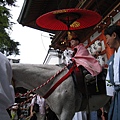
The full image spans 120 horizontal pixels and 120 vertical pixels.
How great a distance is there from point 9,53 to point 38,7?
420 inches

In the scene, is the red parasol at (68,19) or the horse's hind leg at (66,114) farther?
the red parasol at (68,19)

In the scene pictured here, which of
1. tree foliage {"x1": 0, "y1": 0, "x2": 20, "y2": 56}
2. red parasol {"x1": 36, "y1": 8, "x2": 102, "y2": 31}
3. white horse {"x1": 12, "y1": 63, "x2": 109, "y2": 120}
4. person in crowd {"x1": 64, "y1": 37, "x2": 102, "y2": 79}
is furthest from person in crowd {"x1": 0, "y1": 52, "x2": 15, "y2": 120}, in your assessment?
tree foliage {"x1": 0, "y1": 0, "x2": 20, "y2": 56}

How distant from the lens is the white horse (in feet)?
13.4

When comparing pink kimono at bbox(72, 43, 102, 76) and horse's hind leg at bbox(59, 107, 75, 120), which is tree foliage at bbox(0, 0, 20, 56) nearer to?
pink kimono at bbox(72, 43, 102, 76)

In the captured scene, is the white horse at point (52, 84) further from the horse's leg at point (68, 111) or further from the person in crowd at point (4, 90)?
the person in crowd at point (4, 90)

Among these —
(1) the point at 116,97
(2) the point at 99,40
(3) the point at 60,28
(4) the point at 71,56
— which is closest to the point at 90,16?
(3) the point at 60,28

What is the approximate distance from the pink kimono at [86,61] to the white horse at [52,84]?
35 cm

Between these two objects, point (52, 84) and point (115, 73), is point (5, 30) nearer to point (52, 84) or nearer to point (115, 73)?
point (52, 84)

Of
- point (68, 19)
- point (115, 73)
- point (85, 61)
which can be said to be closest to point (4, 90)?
point (115, 73)

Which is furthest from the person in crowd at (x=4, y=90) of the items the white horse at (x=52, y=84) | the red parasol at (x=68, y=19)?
the red parasol at (x=68, y=19)

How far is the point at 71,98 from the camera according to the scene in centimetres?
415

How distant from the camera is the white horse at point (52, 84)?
4.09 metres

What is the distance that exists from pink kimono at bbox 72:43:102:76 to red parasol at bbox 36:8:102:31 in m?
1.08

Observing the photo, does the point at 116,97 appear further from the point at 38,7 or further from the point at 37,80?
the point at 38,7
